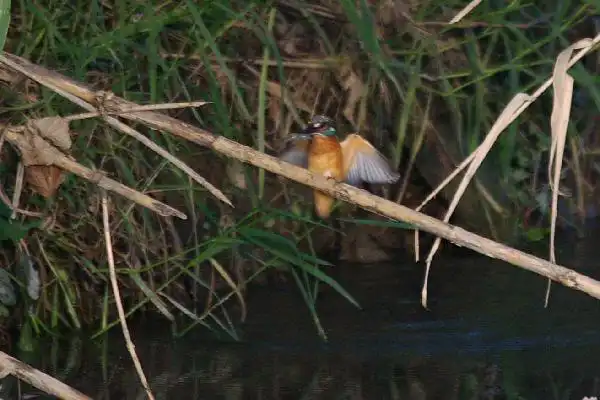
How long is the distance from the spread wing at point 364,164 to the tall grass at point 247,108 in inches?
6.9

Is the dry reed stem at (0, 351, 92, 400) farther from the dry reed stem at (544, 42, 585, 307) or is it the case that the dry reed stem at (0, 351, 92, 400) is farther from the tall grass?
the tall grass

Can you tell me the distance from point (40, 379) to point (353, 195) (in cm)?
53

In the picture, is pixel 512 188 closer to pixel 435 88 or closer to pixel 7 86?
pixel 435 88

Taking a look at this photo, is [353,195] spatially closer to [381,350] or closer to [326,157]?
[326,157]

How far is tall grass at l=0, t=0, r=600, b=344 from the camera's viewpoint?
3.02 meters

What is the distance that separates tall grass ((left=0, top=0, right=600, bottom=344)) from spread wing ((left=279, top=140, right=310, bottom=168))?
9 cm

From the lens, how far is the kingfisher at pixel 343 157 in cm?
281

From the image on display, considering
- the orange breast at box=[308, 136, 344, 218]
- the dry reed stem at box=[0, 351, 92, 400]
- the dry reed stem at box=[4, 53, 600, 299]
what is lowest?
the dry reed stem at box=[0, 351, 92, 400]

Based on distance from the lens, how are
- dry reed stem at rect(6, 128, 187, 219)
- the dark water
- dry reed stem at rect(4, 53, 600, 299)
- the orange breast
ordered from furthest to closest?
the orange breast → the dark water → dry reed stem at rect(6, 128, 187, 219) → dry reed stem at rect(4, 53, 600, 299)

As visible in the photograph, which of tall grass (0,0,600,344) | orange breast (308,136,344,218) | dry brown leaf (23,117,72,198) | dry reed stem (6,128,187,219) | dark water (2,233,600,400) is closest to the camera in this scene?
dry reed stem (6,128,187,219)

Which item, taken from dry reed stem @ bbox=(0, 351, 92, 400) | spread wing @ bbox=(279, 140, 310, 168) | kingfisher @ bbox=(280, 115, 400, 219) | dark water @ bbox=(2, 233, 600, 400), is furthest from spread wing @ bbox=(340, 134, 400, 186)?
dry reed stem @ bbox=(0, 351, 92, 400)

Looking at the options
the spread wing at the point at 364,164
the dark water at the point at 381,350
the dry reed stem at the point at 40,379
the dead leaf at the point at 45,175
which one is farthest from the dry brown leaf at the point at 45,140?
the spread wing at the point at 364,164

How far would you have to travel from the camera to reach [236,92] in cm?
324

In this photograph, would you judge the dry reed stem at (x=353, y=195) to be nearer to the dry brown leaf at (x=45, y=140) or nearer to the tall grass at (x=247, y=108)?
the dry brown leaf at (x=45, y=140)
